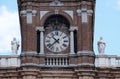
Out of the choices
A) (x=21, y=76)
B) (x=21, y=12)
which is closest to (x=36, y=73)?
(x=21, y=76)

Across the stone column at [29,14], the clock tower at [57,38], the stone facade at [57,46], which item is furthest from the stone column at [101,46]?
the stone column at [29,14]

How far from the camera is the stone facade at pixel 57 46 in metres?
52.5

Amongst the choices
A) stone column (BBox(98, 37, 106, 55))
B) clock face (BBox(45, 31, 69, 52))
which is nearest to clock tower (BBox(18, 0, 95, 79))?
clock face (BBox(45, 31, 69, 52))

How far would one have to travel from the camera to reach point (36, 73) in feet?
172

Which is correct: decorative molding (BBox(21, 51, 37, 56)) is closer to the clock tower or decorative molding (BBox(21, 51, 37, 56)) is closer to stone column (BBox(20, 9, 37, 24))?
the clock tower

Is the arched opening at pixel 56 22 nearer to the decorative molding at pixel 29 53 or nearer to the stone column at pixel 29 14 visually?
the stone column at pixel 29 14

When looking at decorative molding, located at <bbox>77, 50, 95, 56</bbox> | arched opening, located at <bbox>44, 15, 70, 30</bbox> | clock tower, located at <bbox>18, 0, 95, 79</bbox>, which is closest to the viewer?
clock tower, located at <bbox>18, 0, 95, 79</bbox>

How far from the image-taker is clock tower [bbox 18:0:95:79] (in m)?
52.5

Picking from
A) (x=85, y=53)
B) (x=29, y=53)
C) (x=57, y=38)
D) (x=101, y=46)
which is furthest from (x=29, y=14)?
(x=101, y=46)

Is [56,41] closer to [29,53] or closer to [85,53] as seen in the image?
[29,53]

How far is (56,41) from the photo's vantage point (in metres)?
53.5

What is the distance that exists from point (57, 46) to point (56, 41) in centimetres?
33

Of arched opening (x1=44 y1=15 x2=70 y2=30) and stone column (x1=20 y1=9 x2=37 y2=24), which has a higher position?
stone column (x1=20 y1=9 x2=37 y2=24)

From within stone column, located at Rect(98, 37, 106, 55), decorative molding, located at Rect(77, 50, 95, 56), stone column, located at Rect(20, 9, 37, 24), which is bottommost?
decorative molding, located at Rect(77, 50, 95, 56)
